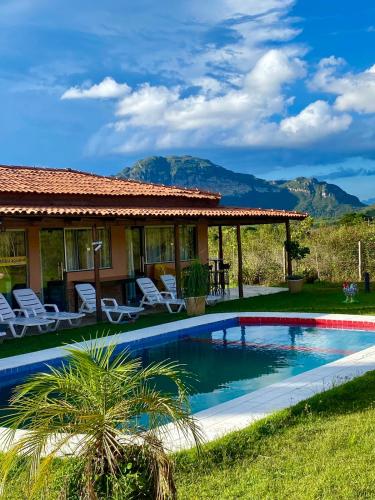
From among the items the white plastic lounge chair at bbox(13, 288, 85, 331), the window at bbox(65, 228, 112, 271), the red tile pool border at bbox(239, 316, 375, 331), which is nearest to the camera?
the red tile pool border at bbox(239, 316, 375, 331)

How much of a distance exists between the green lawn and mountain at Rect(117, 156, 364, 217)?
5815 cm

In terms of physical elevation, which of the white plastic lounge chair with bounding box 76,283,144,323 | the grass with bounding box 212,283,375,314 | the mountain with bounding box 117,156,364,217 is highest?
the mountain with bounding box 117,156,364,217

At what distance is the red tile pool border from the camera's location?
40.6ft

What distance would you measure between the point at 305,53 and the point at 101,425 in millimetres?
26808

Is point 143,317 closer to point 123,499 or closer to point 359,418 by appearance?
point 359,418

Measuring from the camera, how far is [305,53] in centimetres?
2734

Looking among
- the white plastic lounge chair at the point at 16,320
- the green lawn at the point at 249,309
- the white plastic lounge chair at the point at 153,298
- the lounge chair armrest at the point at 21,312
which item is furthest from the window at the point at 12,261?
the white plastic lounge chair at the point at 153,298

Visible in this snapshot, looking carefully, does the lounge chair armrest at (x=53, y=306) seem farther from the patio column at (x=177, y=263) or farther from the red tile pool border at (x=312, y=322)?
the red tile pool border at (x=312, y=322)

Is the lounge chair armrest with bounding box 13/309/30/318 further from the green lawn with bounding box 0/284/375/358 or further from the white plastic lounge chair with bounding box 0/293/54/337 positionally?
the green lawn with bounding box 0/284/375/358

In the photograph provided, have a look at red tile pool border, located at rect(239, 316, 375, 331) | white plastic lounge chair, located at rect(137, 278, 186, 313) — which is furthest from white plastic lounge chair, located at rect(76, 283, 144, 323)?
red tile pool border, located at rect(239, 316, 375, 331)

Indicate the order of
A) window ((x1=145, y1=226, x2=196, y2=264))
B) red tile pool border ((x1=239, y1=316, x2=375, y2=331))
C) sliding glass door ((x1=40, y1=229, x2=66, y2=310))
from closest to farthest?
1. red tile pool border ((x1=239, y1=316, x2=375, y2=331))
2. sliding glass door ((x1=40, y1=229, x2=66, y2=310))
3. window ((x1=145, y1=226, x2=196, y2=264))

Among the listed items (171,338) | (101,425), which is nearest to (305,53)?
(171,338)

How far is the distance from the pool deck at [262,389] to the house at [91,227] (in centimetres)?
334

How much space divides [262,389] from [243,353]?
3.58 m
